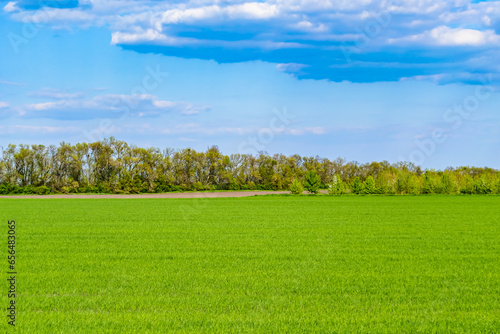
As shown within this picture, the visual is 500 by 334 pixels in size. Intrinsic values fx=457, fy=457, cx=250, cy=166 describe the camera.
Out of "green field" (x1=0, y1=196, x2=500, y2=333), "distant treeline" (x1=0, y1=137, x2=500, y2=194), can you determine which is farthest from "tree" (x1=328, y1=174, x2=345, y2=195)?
"green field" (x1=0, y1=196, x2=500, y2=333)

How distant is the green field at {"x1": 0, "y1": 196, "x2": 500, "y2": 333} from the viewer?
802 cm

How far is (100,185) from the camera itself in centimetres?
7412

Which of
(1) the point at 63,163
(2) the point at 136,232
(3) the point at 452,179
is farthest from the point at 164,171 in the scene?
(2) the point at 136,232

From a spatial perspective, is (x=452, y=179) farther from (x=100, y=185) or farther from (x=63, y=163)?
(x=63, y=163)

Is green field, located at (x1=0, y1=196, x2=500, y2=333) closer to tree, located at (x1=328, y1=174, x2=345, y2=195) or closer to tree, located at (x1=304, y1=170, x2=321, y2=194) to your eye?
tree, located at (x1=328, y1=174, x2=345, y2=195)

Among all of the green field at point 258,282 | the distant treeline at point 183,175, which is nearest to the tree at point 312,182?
the distant treeline at point 183,175

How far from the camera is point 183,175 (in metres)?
80.4

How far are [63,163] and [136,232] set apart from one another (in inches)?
2339

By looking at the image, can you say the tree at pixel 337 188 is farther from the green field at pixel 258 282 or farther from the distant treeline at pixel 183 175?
the green field at pixel 258 282

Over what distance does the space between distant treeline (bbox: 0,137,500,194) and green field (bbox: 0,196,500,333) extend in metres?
47.9

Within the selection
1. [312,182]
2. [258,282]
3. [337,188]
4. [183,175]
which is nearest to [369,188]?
[337,188]

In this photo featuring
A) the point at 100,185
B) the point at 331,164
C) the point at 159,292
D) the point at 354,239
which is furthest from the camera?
the point at 331,164

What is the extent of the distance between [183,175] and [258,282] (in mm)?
70616

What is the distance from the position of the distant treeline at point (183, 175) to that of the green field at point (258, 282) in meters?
47.9
